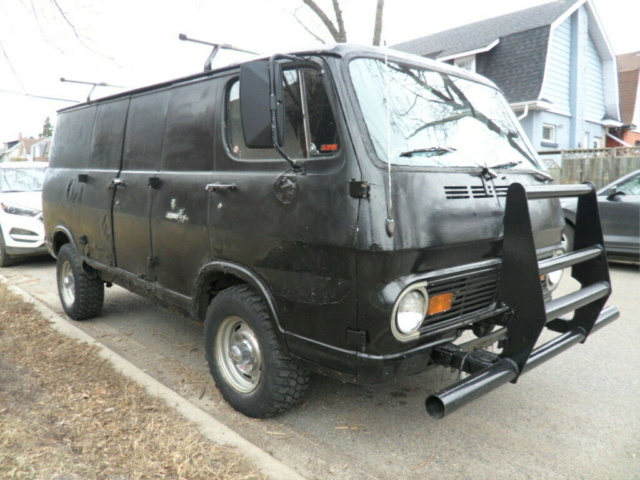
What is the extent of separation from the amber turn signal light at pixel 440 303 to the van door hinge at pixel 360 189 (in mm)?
655

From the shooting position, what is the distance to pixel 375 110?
2.90m

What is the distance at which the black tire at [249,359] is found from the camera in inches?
124

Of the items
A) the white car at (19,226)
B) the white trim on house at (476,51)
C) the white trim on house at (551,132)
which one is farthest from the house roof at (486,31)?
the white car at (19,226)

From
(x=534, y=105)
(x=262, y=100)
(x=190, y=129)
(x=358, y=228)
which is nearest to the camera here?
(x=358, y=228)

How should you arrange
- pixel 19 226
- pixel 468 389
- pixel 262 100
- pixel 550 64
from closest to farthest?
pixel 468 389
pixel 262 100
pixel 19 226
pixel 550 64

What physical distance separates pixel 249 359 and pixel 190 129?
1.71 metres

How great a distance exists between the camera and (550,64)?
A: 1823cm

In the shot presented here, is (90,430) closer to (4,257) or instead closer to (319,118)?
(319,118)

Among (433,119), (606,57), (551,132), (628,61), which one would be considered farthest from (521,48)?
(433,119)

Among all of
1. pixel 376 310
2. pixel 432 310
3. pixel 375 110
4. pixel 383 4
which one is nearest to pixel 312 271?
pixel 376 310

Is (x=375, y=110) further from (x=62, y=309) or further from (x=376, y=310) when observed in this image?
(x=62, y=309)

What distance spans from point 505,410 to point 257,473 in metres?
1.83

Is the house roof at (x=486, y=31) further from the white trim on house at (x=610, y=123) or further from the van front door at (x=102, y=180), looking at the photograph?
the van front door at (x=102, y=180)

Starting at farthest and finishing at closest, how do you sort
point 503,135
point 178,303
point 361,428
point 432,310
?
point 178,303 < point 503,135 < point 361,428 < point 432,310
